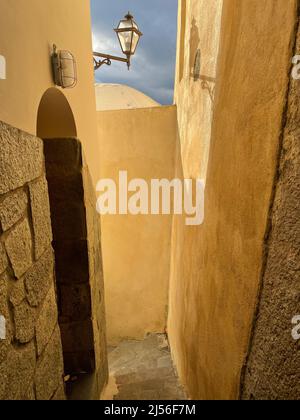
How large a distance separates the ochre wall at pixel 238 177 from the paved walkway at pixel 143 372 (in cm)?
120

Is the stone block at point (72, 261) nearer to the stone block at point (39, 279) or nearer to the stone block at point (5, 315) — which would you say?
the stone block at point (39, 279)

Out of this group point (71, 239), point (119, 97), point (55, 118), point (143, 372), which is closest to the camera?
point (55, 118)

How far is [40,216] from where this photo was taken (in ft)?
4.05

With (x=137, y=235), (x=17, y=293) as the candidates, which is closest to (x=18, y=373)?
(x=17, y=293)

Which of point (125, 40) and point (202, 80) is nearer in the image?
point (202, 80)

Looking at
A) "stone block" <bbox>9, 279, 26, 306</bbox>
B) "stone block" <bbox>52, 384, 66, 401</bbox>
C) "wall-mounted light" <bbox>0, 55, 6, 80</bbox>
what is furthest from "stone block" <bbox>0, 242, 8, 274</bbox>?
"stone block" <bbox>52, 384, 66, 401</bbox>

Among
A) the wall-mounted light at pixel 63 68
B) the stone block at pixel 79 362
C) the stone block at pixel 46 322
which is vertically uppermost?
the wall-mounted light at pixel 63 68

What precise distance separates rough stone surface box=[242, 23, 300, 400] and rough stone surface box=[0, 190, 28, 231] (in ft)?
3.30

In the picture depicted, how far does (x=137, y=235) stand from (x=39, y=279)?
423cm

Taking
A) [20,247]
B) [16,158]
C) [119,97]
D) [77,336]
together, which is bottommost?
[77,336]

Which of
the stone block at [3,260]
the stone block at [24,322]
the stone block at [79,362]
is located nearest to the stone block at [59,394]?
the stone block at [24,322]

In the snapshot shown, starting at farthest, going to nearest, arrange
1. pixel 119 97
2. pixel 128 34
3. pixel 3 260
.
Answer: pixel 119 97 < pixel 128 34 < pixel 3 260

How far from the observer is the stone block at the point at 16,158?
888mm

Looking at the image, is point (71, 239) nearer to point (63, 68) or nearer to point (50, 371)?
point (50, 371)
